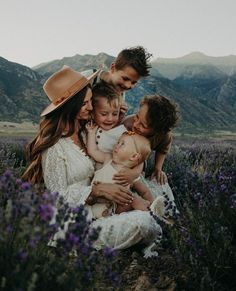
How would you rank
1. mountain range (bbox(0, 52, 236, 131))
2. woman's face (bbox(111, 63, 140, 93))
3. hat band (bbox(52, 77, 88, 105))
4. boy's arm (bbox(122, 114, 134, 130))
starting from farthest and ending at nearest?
mountain range (bbox(0, 52, 236, 131)) < woman's face (bbox(111, 63, 140, 93)) < boy's arm (bbox(122, 114, 134, 130)) < hat band (bbox(52, 77, 88, 105))

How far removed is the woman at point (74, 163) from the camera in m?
3.64

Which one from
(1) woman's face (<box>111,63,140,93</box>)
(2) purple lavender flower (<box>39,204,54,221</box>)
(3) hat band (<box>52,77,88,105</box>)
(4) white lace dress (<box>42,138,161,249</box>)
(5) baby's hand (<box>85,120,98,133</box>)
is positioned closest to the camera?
(2) purple lavender flower (<box>39,204,54,221</box>)

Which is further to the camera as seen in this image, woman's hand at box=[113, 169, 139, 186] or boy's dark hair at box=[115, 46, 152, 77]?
boy's dark hair at box=[115, 46, 152, 77]

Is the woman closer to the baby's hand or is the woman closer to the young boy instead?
the baby's hand

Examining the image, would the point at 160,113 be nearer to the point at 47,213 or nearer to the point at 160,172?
the point at 160,172

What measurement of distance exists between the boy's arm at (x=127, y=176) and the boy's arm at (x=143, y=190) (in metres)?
0.14

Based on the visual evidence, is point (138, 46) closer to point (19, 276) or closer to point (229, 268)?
point (229, 268)

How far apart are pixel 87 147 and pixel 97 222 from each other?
0.64 meters

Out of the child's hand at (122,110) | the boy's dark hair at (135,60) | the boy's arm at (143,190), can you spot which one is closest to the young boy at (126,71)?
the boy's dark hair at (135,60)

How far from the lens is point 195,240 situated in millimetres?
2969

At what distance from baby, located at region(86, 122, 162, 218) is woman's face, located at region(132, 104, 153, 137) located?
0.16 feet

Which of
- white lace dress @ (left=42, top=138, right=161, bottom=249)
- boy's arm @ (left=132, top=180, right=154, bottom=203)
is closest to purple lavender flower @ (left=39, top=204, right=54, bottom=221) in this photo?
white lace dress @ (left=42, top=138, right=161, bottom=249)

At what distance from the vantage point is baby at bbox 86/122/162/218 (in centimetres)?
385

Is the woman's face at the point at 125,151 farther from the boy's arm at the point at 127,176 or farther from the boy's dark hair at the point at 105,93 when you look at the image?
the boy's dark hair at the point at 105,93
